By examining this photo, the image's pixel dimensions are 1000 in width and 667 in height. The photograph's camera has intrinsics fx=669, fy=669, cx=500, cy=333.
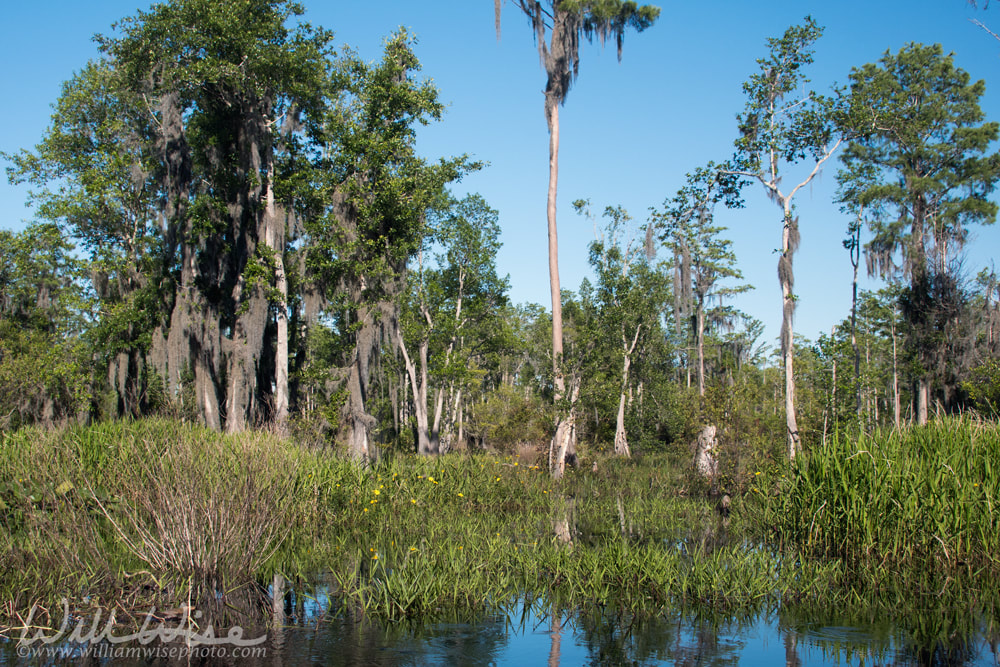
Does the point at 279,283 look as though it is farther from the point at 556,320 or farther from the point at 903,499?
the point at 903,499

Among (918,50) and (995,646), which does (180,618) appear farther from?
(918,50)

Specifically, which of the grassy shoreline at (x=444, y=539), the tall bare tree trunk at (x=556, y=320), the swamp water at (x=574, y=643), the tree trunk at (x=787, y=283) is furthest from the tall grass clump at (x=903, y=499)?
the tree trunk at (x=787, y=283)

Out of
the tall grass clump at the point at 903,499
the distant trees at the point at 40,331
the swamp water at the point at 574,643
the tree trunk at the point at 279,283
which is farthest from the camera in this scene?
the distant trees at the point at 40,331

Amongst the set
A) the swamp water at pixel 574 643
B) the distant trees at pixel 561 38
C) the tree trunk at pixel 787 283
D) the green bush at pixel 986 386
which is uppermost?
the distant trees at pixel 561 38

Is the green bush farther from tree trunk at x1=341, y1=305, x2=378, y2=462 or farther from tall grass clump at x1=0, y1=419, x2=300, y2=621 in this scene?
tall grass clump at x1=0, y1=419, x2=300, y2=621

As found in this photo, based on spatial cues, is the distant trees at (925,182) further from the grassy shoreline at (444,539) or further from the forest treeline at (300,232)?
the grassy shoreline at (444,539)

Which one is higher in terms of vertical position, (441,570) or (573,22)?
(573,22)

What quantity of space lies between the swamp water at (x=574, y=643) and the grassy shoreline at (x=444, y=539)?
0.29 metres

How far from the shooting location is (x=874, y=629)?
6.14m

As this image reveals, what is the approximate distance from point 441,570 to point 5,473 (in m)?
6.42

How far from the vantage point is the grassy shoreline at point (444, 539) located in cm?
596

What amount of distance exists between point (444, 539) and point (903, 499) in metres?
5.60

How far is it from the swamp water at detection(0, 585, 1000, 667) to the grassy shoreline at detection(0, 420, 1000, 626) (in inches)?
11.4

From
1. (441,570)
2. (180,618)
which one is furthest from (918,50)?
(180,618)
